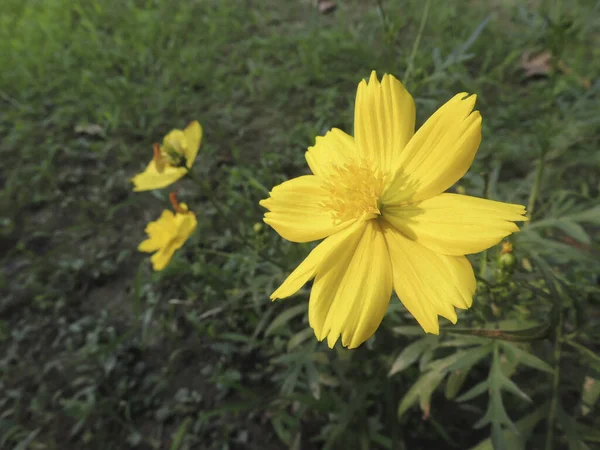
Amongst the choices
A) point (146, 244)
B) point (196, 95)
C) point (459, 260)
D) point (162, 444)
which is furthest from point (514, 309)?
point (196, 95)

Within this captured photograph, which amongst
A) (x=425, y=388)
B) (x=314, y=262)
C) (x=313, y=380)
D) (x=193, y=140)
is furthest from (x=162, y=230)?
(x=425, y=388)

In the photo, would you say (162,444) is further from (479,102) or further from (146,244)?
(479,102)

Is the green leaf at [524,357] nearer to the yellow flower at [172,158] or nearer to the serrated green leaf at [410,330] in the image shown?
the serrated green leaf at [410,330]

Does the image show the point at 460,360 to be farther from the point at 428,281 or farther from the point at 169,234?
the point at 169,234

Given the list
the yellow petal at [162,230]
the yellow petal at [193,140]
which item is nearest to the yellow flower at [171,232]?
the yellow petal at [162,230]

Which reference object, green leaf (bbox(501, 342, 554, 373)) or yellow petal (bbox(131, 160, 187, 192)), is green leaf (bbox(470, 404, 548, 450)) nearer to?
green leaf (bbox(501, 342, 554, 373))

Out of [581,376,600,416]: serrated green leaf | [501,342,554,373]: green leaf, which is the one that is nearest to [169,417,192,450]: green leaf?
[501,342,554,373]: green leaf
